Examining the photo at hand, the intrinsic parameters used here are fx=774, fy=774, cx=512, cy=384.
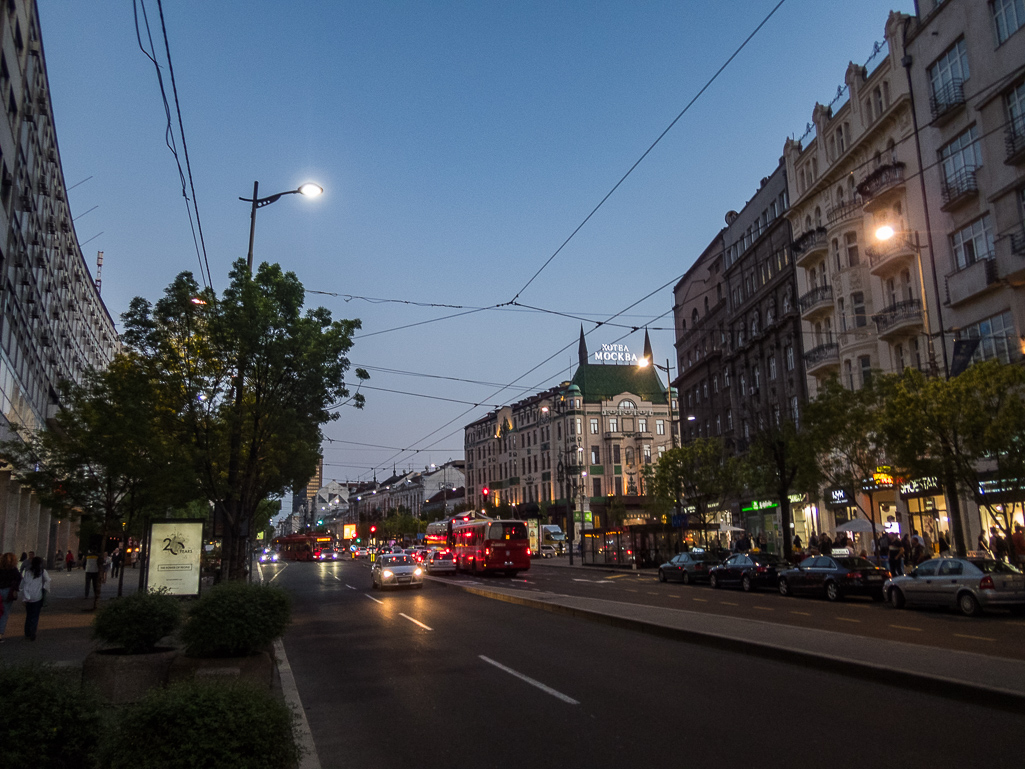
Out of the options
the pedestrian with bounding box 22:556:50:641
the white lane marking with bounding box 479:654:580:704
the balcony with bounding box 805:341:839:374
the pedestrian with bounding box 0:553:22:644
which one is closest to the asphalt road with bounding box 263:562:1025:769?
the white lane marking with bounding box 479:654:580:704

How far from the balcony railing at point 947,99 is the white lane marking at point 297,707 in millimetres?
30028

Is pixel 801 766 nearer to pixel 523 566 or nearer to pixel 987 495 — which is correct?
pixel 987 495

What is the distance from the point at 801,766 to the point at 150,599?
23.9ft

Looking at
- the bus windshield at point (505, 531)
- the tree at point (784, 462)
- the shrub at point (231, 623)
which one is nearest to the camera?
the shrub at point (231, 623)

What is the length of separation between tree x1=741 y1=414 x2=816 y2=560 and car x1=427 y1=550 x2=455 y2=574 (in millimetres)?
20209

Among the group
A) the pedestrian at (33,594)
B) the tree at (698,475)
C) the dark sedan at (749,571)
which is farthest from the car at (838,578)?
the pedestrian at (33,594)

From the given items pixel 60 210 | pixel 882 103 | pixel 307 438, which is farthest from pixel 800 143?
pixel 60 210

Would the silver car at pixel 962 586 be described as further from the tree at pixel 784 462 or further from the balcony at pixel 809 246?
the balcony at pixel 809 246

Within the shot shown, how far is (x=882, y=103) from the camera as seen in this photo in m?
36.5

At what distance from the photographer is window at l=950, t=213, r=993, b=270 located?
2930 centimetres

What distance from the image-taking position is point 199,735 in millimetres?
4059

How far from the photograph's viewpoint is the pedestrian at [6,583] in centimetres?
1455

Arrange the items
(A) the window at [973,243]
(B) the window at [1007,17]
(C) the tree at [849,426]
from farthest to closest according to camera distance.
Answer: (A) the window at [973,243] < (C) the tree at [849,426] < (B) the window at [1007,17]

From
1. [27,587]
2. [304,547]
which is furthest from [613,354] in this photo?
[27,587]
